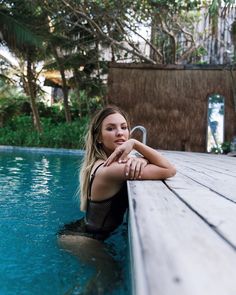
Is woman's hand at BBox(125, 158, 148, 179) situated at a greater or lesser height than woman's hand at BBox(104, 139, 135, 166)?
lesser

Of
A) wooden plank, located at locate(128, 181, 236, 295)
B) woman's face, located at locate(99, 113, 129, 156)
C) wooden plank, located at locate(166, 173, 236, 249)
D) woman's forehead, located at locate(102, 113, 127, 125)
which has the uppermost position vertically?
woman's forehead, located at locate(102, 113, 127, 125)

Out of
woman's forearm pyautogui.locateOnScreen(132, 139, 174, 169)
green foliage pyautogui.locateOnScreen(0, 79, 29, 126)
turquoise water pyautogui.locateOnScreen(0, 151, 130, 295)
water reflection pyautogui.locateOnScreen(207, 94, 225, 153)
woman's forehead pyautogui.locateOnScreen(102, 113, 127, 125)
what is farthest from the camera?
green foliage pyautogui.locateOnScreen(0, 79, 29, 126)

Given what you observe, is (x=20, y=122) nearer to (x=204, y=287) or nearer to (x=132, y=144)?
(x=132, y=144)

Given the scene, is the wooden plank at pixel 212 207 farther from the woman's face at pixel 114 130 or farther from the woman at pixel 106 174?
the woman's face at pixel 114 130

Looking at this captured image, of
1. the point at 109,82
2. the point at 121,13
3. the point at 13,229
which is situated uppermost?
the point at 121,13

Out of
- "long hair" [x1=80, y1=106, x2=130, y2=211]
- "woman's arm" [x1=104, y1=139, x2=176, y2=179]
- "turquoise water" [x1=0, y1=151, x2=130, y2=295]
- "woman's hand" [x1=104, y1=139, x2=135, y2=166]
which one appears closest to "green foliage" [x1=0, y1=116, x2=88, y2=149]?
"turquoise water" [x1=0, y1=151, x2=130, y2=295]

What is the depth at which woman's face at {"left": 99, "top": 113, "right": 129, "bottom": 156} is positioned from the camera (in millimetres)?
2506

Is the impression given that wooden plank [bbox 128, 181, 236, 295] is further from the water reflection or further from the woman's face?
the water reflection

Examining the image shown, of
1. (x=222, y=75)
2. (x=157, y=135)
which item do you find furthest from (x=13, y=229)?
(x=222, y=75)

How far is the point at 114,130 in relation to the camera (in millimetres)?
2523

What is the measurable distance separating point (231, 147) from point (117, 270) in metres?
7.79

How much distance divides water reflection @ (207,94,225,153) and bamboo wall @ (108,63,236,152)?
0.13 m

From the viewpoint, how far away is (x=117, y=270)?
2199mm

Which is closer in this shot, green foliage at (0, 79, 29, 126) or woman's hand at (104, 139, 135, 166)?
woman's hand at (104, 139, 135, 166)
